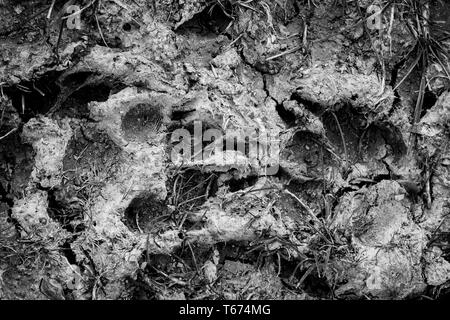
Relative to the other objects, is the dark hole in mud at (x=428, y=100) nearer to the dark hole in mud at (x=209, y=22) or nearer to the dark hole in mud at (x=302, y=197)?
the dark hole in mud at (x=302, y=197)

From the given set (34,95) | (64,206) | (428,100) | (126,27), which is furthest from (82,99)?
(428,100)

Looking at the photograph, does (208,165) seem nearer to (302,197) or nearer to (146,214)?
(146,214)

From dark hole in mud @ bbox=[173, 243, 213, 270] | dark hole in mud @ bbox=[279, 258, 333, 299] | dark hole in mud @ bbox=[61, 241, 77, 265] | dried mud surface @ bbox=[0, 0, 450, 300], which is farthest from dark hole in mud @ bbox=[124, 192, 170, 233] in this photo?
dark hole in mud @ bbox=[279, 258, 333, 299]

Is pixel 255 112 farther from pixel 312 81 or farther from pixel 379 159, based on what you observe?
pixel 379 159

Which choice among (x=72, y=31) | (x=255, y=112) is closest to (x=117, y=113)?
(x=72, y=31)

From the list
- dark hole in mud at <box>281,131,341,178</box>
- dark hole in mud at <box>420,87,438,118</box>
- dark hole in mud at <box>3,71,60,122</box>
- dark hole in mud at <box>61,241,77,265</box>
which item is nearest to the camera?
dark hole in mud at <box>61,241,77,265</box>

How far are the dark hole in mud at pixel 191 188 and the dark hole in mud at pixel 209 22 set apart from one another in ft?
2.16

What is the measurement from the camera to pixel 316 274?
91.9 inches

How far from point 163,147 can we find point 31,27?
774 millimetres

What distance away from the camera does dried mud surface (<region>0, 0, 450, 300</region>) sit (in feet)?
7.33

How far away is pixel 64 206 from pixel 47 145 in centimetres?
27

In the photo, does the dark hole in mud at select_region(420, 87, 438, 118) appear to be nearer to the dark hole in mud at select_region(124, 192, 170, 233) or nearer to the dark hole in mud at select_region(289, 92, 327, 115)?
the dark hole in mud at select_region(289, 92, 327, 115)

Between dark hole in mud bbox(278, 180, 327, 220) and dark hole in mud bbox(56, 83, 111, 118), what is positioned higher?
dark hole in mud bbox(56, 83, 111, 118)

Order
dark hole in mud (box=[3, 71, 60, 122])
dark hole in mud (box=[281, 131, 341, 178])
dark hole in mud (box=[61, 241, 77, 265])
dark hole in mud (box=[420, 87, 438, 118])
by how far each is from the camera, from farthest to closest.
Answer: dark hole in mud (box=[420, 87, 438, 118]) → dark hole in mud (box=[281, 131, 341, 178]) → dark hole in mud (box=[3, 71, 60, 122]) → dark hole in mud (box=[61, 241, 77, 265])
